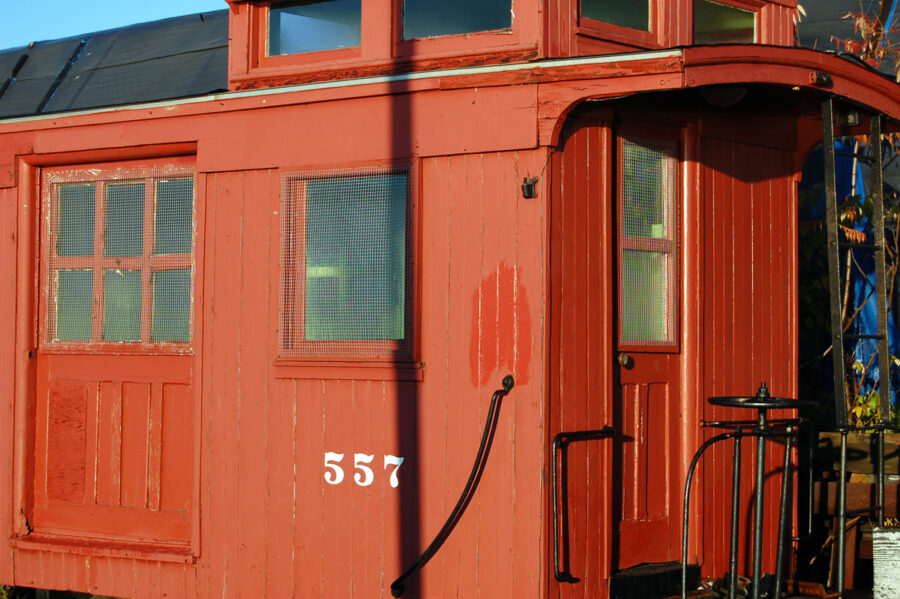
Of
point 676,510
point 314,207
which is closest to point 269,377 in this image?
point 314,207

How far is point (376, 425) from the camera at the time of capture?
19.5 feet

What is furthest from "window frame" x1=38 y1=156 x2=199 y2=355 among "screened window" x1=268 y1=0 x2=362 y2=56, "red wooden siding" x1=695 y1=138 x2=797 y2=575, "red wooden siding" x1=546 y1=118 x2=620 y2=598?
"red wooden siding" x1=695 y1=138 x2=797 y2=575

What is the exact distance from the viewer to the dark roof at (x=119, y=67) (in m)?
7.60

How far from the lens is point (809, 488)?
6.61 metres

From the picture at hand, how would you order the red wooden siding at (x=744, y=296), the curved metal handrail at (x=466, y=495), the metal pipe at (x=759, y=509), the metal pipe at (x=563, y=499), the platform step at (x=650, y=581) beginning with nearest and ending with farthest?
the metal pipe at (x=759, y=509) < the metal pipe at (x=563, y=499) < the curved metal handrail at (x=466, y=495) < the platform step at (x=650, y=581) < the red wooden siding at (x=744, y=296)

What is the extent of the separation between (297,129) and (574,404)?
227 cm

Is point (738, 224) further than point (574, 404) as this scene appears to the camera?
Yes

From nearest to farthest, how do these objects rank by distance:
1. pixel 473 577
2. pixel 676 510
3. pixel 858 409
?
1. pixel 473 577
2. pixel 676 510
3. pixel 858 409

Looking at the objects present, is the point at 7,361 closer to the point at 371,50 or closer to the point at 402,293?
the point at 402,293

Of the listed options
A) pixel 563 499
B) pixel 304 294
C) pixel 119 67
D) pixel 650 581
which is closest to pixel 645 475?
pixel 650 581

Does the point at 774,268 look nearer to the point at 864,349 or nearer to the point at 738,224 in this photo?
the point at 738,224

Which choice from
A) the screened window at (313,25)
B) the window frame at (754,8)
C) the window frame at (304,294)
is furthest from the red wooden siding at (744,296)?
the screened window at (313,25)

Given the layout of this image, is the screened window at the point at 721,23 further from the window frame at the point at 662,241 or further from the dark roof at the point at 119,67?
the dark roof at the point at 119,67

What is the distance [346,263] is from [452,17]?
1548 mm
